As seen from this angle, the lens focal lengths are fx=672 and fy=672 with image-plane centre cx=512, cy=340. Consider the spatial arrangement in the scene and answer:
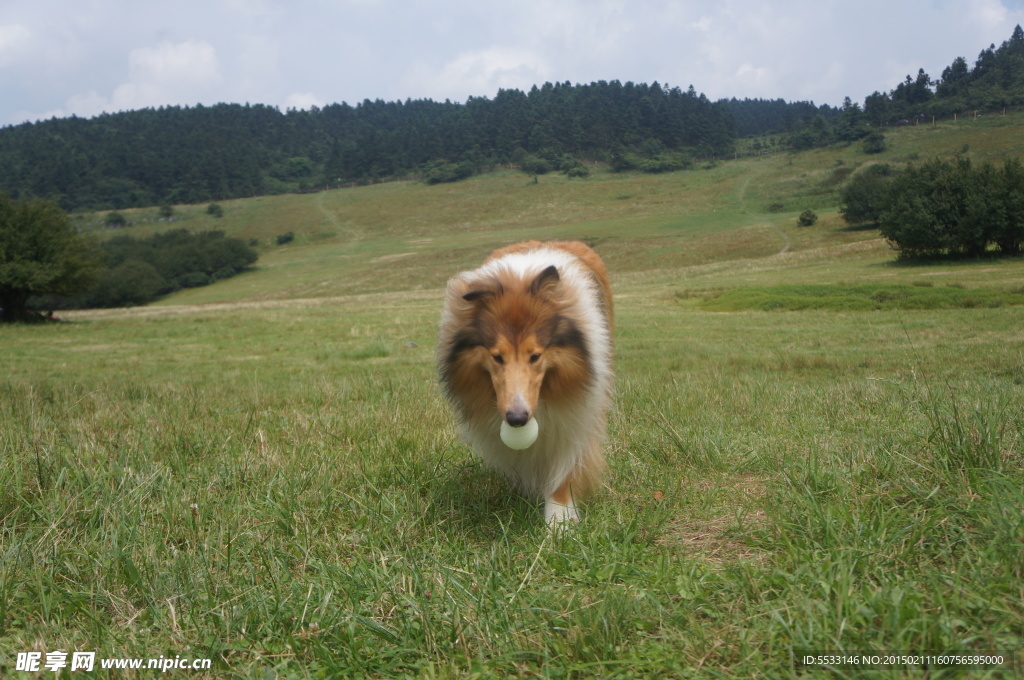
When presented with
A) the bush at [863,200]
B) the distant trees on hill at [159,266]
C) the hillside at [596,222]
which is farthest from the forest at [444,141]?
the bush at [863,200]

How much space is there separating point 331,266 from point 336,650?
230 ft

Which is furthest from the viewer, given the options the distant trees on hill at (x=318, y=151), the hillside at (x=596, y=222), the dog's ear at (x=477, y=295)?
the distant trees on hill at (x=318, y=151)

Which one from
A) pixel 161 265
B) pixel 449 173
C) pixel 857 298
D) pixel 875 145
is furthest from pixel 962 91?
pixel 161 265

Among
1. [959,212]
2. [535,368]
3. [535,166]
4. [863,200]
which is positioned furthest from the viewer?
[535,166]

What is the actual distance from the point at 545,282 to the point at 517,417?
1170mm

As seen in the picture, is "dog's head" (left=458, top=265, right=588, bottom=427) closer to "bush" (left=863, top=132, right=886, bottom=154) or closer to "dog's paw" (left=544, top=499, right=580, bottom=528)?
"dog's paw" (left=544, top=499, right=580, bottom=528)

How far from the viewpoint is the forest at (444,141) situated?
109394mm

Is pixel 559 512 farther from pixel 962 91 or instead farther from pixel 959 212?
pixel 962 91

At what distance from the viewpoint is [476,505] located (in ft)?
14.9

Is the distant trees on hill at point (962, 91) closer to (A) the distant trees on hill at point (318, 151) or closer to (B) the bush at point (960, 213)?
(A) the distant trees on hill at point (318, 151)

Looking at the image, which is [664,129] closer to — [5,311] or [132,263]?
[132,263]

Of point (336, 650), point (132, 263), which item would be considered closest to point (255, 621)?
point (336, 650)

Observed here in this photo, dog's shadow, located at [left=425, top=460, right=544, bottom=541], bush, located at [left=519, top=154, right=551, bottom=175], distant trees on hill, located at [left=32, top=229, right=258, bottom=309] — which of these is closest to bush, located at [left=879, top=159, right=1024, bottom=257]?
dog's shadow, located at [left=425, top=460, right=544, bottom=541]

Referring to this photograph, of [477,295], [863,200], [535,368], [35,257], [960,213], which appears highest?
[477,295]
